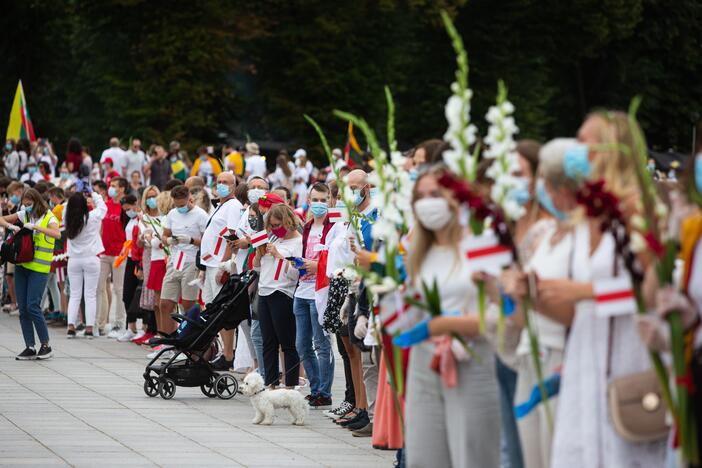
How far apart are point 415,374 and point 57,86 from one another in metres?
49.8

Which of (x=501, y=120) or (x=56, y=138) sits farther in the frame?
(x=56, y=138)

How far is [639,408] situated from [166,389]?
8.69 m

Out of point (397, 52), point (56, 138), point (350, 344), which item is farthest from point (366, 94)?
point (350, 344)

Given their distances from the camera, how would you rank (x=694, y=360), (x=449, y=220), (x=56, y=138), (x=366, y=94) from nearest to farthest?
(x=694, y=360)
(x=449, y=220)
(x=366, y=94)
(x=56, y=138)

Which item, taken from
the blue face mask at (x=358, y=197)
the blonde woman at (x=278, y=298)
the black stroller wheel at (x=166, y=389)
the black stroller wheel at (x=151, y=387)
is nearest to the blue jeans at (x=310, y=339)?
the blonde woman at (x=278, y=298)

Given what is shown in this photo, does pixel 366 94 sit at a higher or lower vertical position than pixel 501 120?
higher

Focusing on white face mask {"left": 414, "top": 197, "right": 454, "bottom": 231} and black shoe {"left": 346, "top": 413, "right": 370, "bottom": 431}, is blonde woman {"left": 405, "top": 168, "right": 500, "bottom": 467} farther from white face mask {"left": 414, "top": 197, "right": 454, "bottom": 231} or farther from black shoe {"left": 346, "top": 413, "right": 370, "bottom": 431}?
black shoe {"left": 346, "top": 413, "right": 370, "bottom": 431}

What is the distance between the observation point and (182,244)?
1695 centimetres

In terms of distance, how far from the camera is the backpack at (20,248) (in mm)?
15914

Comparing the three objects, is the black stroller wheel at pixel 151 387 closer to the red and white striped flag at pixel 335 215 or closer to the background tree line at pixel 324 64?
the red and white striped flag at pixel 335 215

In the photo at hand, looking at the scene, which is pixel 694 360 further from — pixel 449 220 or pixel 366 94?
pixel 366 94

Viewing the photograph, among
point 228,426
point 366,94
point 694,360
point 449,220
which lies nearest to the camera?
point 694,360

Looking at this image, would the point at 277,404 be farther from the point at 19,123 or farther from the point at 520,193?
the point at 19,123

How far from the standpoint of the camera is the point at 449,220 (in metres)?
6.77
